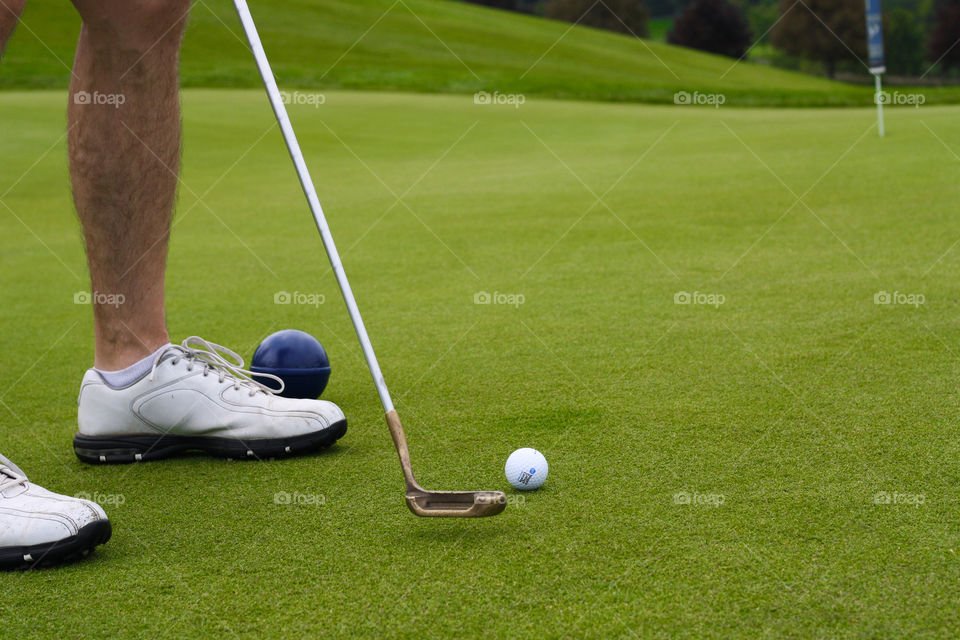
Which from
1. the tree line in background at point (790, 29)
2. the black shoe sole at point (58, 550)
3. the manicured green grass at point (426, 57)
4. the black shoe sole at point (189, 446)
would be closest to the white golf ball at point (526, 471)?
the black shoe sole at point (189, 446)

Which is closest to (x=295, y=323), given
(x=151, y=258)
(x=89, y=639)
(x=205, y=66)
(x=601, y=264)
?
(x=151, y=258)

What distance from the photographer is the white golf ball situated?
6.45 feet

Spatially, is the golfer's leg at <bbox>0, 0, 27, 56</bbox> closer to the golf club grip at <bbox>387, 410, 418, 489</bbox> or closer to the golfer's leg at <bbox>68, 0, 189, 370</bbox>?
the golfer's leg at <bbox>68, 0, 189, 370</bbox>

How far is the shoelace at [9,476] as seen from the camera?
189 cm

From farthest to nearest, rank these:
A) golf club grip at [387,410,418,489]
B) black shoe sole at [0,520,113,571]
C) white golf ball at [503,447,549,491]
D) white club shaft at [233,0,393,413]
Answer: white club shaft at [233,0,393,413] < white golf ball at [503,447,549,491] < golf club grip at [387,410,418,489] < black shoe sole at [0,520,113,571]

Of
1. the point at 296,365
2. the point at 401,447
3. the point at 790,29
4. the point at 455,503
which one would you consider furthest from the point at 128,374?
the point at 790,29

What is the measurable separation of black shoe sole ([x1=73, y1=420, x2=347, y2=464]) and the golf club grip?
0.35m

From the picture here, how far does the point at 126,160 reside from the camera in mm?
2408

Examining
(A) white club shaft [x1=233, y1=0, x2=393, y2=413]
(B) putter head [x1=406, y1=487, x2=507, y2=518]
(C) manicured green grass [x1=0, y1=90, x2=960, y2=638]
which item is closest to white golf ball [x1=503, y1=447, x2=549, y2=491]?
(C) manicured green grass [x1=0, y1=90, x2=960, y2=638]

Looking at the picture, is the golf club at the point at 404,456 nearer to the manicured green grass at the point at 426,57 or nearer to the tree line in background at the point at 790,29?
the manicured green grass at the point at 426,57

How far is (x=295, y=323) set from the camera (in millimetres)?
3729

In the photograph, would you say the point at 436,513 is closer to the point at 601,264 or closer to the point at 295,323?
the point at 295,323

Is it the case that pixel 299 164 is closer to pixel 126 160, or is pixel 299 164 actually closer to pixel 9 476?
pixel 126 160

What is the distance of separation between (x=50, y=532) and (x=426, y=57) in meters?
23.2
